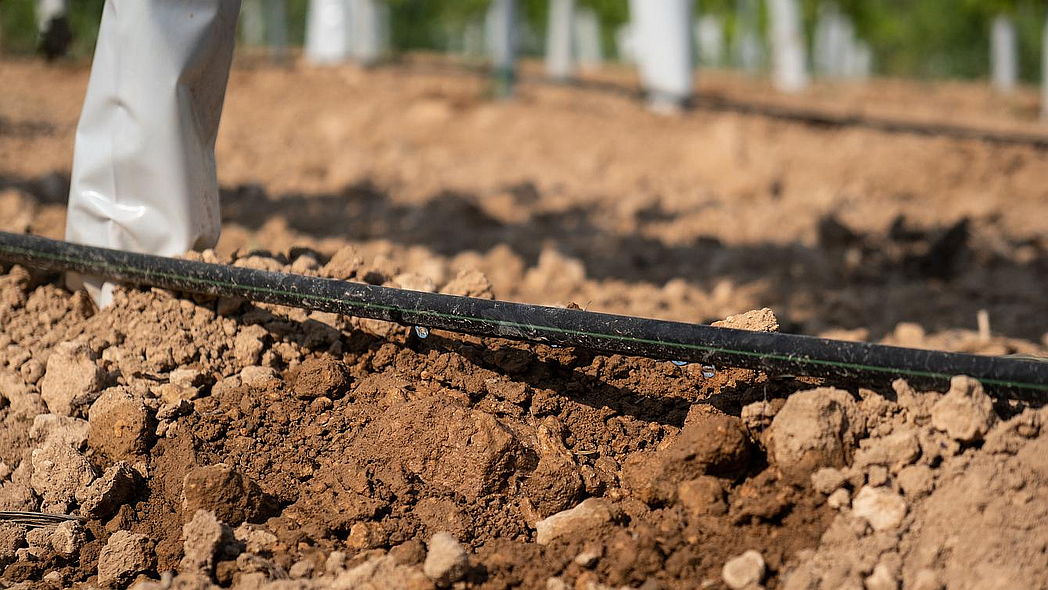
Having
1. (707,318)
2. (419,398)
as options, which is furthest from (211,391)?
(707,318)

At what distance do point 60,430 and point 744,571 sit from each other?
1.65 metres

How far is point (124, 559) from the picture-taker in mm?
1916

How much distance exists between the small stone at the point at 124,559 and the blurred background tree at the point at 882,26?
14.8 meters

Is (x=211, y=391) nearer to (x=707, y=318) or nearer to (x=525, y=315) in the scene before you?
(x=525, y=315)

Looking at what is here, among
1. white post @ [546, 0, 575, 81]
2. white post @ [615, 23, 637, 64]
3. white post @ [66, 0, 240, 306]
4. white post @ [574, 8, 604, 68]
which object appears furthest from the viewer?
white post @ [574, 8, 604, 68]

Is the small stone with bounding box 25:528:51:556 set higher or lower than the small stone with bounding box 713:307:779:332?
lower

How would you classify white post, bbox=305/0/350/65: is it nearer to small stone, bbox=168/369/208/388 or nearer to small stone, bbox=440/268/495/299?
small stone, bbox=440/268/495/299

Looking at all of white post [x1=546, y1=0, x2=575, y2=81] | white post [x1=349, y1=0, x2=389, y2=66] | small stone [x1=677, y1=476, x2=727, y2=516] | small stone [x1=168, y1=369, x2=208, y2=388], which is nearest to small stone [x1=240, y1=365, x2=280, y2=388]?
small stone [x1=168, y1=369, x2=208, y2=388]

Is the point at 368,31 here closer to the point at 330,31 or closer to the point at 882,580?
the point at 330,31

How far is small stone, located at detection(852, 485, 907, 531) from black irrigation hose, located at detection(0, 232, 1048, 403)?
22 centimetres

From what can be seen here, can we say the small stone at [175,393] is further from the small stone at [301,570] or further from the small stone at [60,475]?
the small stone at [301,570]

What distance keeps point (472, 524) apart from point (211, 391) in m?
0.84

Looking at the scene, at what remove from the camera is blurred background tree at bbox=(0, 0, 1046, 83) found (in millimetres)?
22759

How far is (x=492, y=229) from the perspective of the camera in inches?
213
